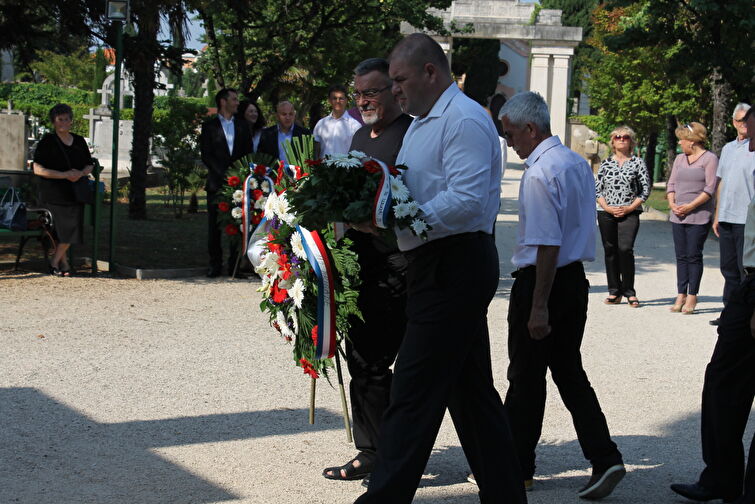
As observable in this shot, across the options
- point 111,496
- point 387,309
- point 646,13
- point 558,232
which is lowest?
point 111,496

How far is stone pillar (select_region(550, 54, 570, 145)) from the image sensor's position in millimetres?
49812

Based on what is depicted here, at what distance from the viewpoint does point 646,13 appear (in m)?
20.0

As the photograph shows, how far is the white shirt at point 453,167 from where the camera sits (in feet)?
12.9

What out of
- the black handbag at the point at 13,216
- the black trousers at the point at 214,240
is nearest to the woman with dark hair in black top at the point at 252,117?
the black trousers at the point at 214,240

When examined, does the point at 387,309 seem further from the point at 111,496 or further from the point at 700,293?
the point at 700,293

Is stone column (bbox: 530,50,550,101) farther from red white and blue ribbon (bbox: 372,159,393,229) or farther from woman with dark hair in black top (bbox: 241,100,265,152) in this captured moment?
red white and blue ribbon (bbox: 372,159,393,229)

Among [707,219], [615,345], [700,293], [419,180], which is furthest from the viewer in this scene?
[700,293]

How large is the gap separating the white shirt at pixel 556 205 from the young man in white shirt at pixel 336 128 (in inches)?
224

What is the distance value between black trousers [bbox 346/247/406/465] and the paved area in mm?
345

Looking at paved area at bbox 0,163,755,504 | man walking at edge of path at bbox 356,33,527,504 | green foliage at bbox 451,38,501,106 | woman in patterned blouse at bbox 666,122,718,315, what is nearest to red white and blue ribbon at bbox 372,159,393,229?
man walking at edge of path at bbox 356,33,527,504

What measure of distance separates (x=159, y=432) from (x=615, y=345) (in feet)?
15.0

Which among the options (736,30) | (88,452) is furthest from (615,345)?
(736,30)

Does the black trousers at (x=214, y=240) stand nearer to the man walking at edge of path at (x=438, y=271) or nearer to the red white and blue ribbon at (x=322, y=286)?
the red white and blue ribbon at (x=322, y=286)

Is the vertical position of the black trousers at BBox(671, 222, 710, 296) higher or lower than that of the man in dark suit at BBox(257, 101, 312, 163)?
lower
